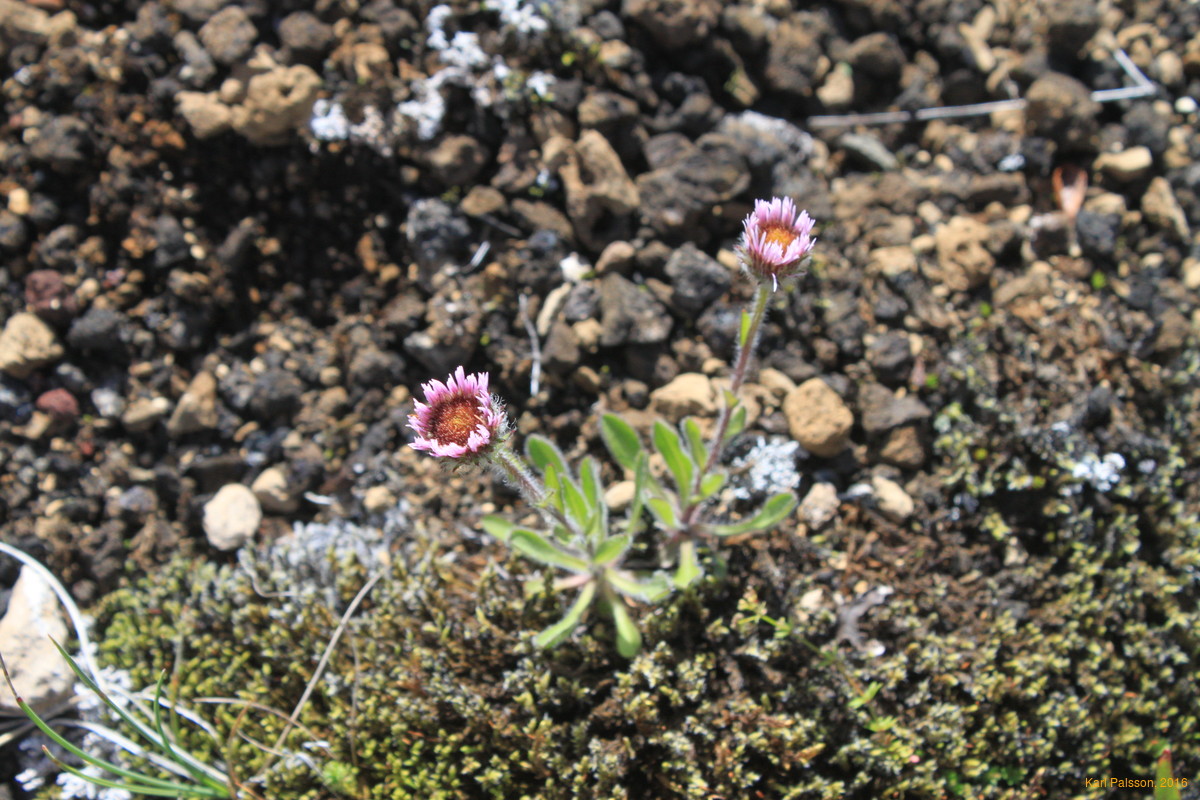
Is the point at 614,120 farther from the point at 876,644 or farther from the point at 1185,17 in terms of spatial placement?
the point at 1185,17

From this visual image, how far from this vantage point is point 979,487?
2.89 meters

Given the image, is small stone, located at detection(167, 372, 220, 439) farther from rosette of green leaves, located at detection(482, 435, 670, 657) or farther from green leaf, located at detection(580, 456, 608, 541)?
green leaf, located at detection(580, 456, 608, 541)

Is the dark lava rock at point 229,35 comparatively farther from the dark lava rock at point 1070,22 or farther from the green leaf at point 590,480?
the dark lava rock at point 1070,22

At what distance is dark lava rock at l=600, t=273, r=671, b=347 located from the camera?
Result: 306cm

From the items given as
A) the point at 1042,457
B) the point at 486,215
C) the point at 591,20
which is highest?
the point at 591,20

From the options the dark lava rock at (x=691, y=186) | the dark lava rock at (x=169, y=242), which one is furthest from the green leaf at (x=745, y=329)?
the dark lava rock at (x=169, y=242)

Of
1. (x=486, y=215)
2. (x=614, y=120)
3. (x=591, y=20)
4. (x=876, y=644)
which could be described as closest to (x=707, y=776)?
(x=876, y=644)

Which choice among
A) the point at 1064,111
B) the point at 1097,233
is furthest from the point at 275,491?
the point at 1064,111

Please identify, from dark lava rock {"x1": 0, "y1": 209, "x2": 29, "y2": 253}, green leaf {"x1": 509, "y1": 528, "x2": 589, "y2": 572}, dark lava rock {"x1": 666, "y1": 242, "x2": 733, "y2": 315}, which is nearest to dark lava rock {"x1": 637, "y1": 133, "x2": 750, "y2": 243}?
dark lava rock {"x1": 666, "y1": 242, "x2": 733, "y2": 315}

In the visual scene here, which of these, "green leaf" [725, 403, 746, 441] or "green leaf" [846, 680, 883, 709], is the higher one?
"green leaf" [725, 403, 746, 441]

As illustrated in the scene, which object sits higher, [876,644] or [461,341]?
[461,341]

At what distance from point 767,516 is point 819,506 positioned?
0.42 meters

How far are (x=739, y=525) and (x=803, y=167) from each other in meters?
1.69

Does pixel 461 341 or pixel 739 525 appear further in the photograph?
pixel 461 341
